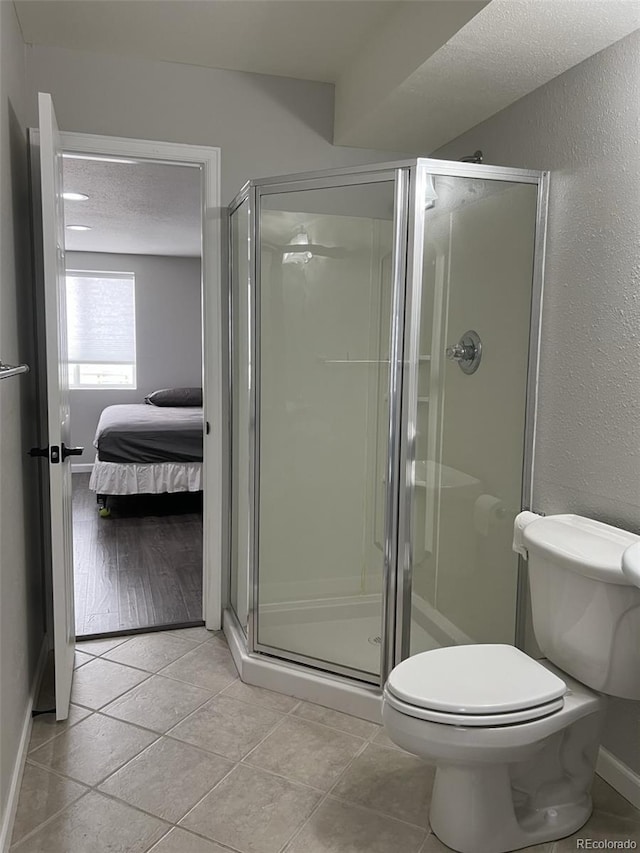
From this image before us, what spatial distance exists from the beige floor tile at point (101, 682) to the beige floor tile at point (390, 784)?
970 millimetres

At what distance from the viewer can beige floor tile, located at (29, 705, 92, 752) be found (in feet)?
7.36

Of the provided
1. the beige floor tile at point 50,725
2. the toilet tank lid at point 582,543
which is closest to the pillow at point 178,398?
the beige floor tile at point 50,725

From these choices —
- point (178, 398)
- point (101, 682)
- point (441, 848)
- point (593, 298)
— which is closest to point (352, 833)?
point (441, 848)

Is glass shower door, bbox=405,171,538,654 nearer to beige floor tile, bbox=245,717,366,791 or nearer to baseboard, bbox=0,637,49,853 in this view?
beige floor tile, bbox=245,717,366,791

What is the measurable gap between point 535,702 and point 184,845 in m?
0.99

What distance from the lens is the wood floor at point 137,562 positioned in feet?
10.6

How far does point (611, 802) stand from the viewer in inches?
78.3

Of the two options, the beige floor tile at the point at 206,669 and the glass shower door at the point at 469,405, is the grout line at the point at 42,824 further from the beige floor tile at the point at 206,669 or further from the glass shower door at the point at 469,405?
the glass shower door at the point at 469,405

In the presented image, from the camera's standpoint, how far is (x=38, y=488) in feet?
9.22

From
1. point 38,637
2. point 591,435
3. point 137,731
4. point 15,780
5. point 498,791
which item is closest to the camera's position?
point 498,791

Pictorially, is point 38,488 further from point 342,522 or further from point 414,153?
point 414,153

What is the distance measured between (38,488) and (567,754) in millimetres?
2185

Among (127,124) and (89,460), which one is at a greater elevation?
(127,124)

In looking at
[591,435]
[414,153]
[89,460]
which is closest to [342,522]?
[591,435]
